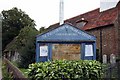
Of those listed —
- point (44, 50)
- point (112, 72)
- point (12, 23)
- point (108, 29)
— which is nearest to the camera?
point (112, 72)

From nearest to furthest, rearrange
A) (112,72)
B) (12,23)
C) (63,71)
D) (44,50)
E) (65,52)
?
(63,71) → (112,72) → (44,50) → (65,52) → (12,23)

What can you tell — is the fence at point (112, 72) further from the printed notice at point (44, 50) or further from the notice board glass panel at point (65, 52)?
the printed notice at point (44, 50)

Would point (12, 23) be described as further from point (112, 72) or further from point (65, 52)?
point (112, 72)

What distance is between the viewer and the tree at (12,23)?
7294 cm

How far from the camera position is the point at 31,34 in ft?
110

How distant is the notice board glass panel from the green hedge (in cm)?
741

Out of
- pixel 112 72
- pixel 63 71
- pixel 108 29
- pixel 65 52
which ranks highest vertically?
pixel 108 29

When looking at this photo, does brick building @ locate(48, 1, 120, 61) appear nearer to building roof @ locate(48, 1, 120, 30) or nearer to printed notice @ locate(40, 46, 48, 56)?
building roof @ locate(48, 1, 120, 30)

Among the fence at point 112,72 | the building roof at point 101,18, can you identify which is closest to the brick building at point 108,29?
the building roof at point 101,18

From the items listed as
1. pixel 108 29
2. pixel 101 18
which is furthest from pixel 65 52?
pixel 101 18

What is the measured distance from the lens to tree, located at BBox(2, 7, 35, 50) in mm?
72938

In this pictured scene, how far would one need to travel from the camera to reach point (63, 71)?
35.7 feet

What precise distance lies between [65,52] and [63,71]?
8134 mm

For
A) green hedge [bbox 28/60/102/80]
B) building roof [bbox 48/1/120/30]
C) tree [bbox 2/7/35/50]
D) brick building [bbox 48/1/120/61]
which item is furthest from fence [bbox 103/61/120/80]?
tree [bbox 2/7/35/50]
